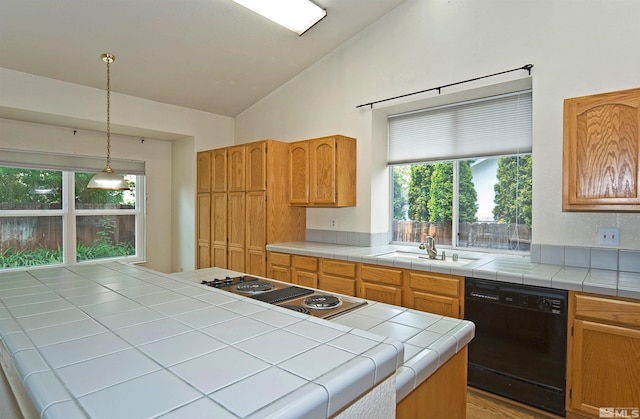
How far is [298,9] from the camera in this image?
125 inches

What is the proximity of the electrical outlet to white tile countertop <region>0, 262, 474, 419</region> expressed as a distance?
6.50ft

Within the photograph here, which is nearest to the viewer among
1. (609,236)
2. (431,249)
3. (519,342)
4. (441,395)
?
(441,395)

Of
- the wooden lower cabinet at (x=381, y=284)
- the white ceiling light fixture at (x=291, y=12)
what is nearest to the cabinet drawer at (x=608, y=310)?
the wooden lower cabinet at (x=381, y=284)

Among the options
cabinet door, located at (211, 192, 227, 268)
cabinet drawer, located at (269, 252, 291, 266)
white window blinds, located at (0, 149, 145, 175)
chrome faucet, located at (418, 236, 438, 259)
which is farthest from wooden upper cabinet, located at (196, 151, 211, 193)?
chrome faucet, located at (418, 236, 438, 259)

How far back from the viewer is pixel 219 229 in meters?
4.47

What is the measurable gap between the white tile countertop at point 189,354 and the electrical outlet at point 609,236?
78.0 inches

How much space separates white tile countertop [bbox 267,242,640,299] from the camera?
82.0 inches

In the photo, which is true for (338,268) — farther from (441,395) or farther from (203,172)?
(203,172)

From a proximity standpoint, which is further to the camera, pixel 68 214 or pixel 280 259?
pixel 68 214

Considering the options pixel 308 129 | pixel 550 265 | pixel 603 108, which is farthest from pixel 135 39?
pixel 550 265

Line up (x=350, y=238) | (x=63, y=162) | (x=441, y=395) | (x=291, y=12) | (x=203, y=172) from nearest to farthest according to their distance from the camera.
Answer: (x=441, y=395) → (x=291, y=12) → (x=350, y=238) → (x=63, y=162) → (x=203, y=172)

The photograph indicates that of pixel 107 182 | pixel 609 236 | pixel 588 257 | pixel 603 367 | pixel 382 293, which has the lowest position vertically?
pixel 603 367

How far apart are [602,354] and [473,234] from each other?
152 centimetres

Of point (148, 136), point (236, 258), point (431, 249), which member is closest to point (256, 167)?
point (236, 258)
